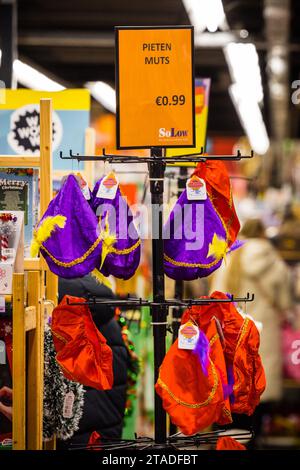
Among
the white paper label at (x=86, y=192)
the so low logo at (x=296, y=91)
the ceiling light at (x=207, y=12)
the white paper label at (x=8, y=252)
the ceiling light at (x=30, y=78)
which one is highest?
the ceiling light at (x=207, y=12)

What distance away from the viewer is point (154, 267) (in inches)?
115

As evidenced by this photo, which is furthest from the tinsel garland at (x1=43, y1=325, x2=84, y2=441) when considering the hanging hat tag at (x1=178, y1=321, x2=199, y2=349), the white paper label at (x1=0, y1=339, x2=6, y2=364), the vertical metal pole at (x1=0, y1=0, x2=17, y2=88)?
the vertical metal pole at (x1=0, y1=0, x2=17, y2=88)

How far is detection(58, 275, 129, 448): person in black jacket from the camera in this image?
11.9ft

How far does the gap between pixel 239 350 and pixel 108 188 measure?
69 centimetres

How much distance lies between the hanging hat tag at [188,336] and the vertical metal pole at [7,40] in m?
2.09

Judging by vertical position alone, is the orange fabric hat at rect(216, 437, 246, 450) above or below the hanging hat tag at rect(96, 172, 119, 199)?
below

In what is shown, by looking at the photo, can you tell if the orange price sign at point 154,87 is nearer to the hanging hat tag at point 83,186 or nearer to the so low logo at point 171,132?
the so low logo at point 171,132

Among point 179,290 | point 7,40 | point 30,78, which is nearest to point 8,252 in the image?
point 179,290

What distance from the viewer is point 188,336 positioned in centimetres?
275

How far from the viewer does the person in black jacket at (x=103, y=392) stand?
3.63 meters

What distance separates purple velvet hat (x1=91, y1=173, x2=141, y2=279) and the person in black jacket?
734 mm

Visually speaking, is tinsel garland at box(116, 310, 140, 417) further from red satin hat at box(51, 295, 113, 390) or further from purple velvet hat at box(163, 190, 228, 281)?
purple velvet hat at box(163, 190, 228, 281)

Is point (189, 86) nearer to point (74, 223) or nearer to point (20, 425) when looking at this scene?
point (74, 223)

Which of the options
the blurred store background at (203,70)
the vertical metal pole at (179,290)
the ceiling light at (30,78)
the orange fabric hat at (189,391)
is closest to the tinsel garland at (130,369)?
the blurred store background at (203,70)
